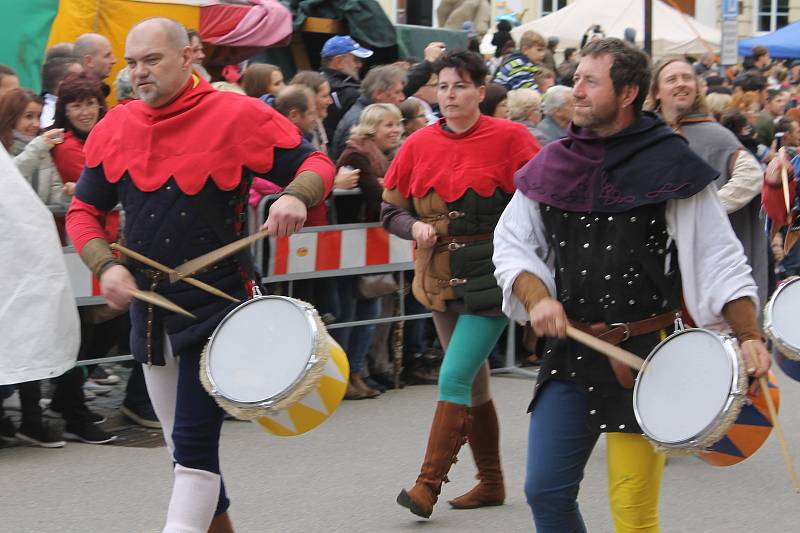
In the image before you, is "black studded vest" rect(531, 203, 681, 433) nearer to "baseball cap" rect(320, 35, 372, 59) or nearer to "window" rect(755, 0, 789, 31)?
"baseball cap" rect(320, 35, 372, 59)

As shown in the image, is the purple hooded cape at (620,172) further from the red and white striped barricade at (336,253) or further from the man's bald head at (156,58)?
the red and white striped barricade at (336,253)

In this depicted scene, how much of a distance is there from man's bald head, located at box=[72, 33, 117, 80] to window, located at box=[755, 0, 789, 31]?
31625mm

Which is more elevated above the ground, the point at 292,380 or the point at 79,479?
the point at 292,380

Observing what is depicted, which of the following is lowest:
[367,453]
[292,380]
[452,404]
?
[367,453]

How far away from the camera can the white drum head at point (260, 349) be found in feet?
12.4

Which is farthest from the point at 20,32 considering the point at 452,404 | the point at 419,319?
the point at 452,404

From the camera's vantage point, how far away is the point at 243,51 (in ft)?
34.7

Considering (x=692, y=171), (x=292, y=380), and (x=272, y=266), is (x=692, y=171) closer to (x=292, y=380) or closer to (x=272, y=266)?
(x=292, y=380)

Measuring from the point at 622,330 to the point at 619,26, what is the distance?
760 inches

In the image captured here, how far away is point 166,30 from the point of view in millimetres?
4059

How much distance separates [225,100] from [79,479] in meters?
2.57

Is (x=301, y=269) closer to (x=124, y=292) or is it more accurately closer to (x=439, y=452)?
(x=439, y=452)

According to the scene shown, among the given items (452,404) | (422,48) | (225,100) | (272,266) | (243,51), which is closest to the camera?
(225,100)

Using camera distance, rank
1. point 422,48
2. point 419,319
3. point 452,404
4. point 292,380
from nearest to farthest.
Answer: point 292,380
point 452,404
point 419,319
point 422,48
